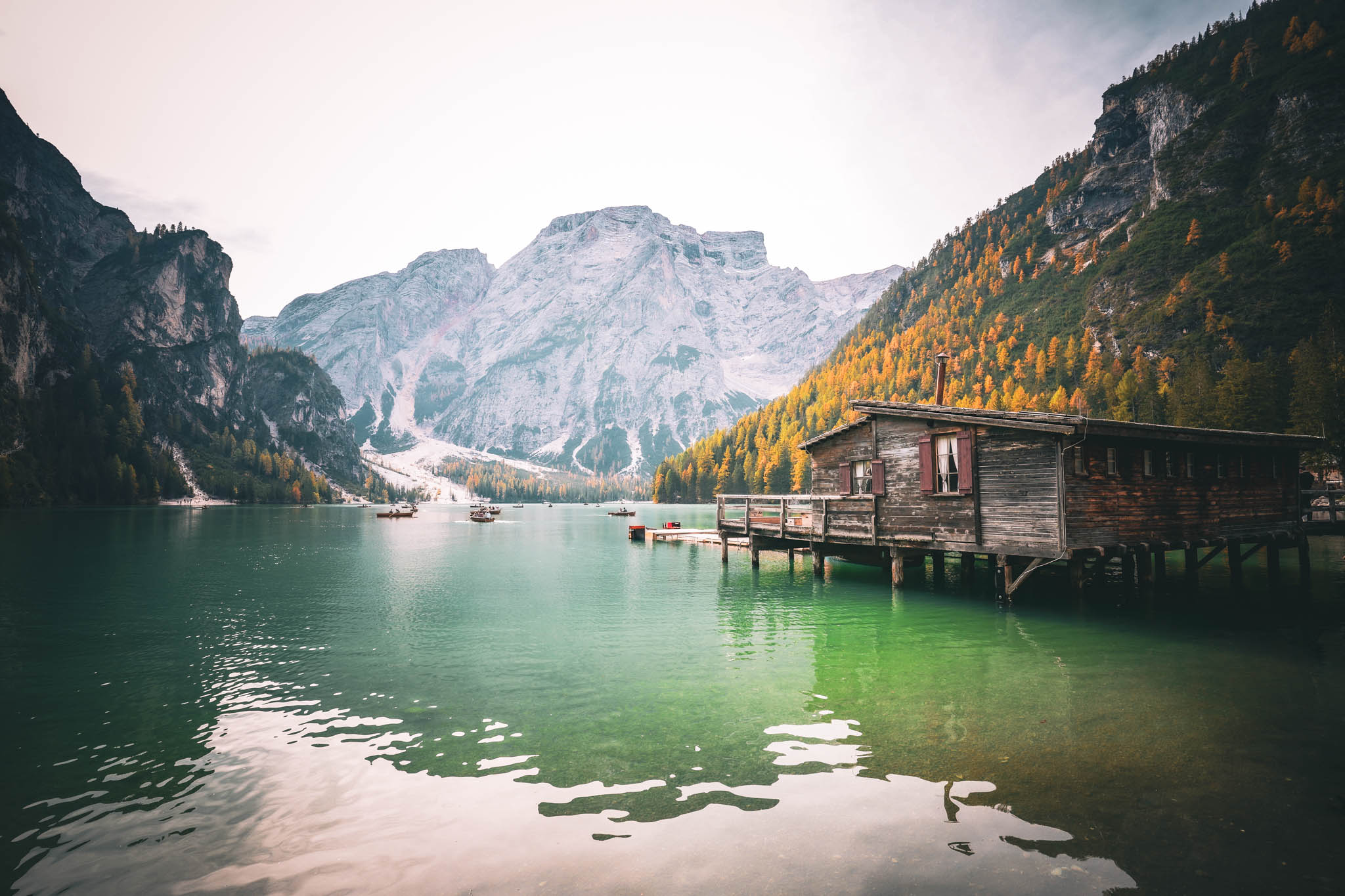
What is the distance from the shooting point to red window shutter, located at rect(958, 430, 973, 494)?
88.4 feet

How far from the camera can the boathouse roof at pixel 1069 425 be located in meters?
23.5

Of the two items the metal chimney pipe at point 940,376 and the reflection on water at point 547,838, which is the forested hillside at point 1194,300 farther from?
the reflection on water at point 547,838

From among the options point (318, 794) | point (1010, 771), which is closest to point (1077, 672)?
point (1010, 771)

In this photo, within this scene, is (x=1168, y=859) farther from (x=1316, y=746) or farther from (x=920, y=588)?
(x=920, y=588)

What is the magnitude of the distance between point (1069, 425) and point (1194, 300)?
143m

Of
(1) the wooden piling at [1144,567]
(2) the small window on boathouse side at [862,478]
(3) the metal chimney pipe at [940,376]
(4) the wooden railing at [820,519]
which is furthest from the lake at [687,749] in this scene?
(3) the metal chimney pipe at [940,376]

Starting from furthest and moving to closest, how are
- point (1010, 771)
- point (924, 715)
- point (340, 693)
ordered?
point (340, 693)
point (924, 715)
point (1010, 771)

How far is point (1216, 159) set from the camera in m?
158

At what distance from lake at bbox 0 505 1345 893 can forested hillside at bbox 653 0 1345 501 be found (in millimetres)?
67464

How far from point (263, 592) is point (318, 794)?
3057 centimetres

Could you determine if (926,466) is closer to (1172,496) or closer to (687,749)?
(1172,496)

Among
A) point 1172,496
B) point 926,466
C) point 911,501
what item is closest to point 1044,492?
point 926,466

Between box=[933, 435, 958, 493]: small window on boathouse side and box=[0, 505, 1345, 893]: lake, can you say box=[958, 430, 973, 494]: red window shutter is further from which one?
box=[0, 505, 1345, 893]: lake

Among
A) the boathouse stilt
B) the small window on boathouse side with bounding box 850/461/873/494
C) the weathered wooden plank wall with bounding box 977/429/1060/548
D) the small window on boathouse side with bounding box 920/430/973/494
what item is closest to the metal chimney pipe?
the small window on boathouse side with bounding box 850/461/873/494
